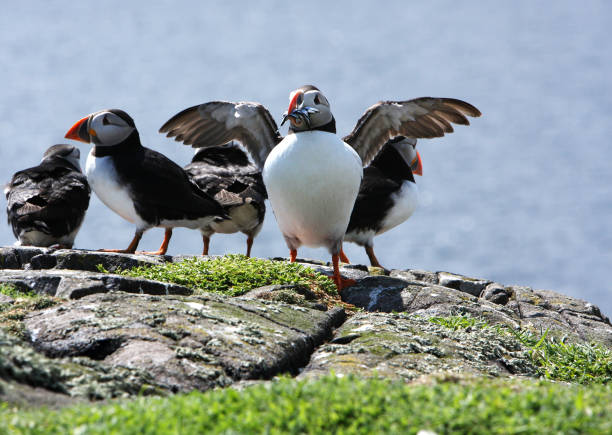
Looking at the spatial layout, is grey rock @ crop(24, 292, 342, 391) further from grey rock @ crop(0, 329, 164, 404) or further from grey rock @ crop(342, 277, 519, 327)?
grey rock @ crop(342, 277, 519, 327)

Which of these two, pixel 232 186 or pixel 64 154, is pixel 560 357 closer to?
pixel 232 186

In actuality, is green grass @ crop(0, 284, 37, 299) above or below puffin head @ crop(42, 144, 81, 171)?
below

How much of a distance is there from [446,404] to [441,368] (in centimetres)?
166

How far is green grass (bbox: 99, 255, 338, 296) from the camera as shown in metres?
7.05

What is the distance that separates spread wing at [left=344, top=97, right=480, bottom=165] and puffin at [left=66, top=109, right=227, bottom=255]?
7.62ft

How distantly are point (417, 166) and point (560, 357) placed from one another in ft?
22.5

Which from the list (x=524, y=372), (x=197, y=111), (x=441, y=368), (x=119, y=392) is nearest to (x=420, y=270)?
(x=197, y=111)

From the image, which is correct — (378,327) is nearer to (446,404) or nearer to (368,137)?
(446,404)

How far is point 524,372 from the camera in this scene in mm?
5695

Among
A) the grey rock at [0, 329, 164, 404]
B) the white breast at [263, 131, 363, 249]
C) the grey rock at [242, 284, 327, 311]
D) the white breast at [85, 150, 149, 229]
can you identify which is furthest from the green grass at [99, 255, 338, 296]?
the grey rock at [0, 329, 164, 404]

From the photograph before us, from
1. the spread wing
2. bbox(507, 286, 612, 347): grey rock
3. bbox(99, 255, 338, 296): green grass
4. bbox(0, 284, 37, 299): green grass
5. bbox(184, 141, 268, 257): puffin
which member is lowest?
bbox(0, 284, 37, 299): green grass

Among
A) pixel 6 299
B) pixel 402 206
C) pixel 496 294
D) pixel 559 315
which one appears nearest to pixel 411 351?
pixel 6 299

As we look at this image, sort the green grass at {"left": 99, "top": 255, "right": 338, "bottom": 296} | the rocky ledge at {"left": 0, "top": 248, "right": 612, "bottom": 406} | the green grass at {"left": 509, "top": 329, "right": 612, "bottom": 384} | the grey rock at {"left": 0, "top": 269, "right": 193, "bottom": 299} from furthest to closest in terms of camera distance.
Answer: the green grass at {"left": 99, "top": 255, "right": 338, "bottom": 296} < the green grass at {"left": 509, "top": 329, "right": 612, "bottom": 384} < the grey rock at {"left": 0, "top": 269, "right": 193, "bottom": 299} < the rocky ledge at {"left": 0, "top": 248, "right": 612, "bottom": 406}

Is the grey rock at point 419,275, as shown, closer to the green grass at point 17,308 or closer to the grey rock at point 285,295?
the grey rock at point 285,295
